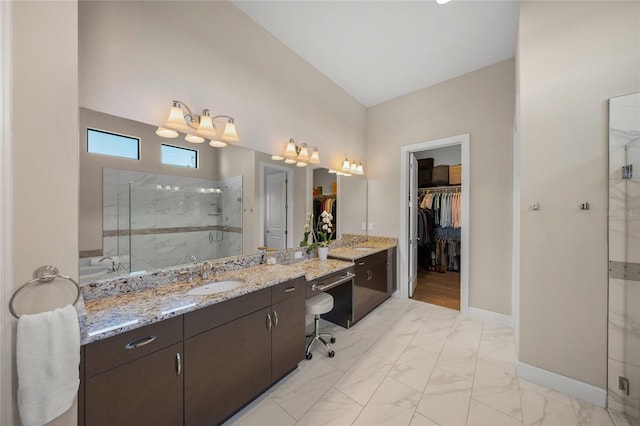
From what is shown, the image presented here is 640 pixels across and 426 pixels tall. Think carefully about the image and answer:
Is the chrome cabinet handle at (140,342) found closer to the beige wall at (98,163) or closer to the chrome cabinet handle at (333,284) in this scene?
the beige wall at (98,163)

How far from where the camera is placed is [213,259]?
1993mm

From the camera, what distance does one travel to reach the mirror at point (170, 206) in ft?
4.72

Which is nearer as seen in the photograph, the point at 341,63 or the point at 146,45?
the point at 146,45

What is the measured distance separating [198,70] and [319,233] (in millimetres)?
2087

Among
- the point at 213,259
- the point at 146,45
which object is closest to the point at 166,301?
the point at 213,259

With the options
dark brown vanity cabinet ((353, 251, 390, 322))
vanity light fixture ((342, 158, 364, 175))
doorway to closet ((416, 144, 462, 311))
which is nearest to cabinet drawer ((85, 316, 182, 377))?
dark brown vanity cabinet ((353, 251, 390, 322))

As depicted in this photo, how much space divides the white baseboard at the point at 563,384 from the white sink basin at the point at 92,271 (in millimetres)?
3300

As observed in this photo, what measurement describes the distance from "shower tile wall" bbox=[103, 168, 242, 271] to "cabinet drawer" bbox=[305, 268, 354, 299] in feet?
2.51

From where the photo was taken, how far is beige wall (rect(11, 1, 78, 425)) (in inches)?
36.5

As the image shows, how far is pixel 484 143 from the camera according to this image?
9.78ft

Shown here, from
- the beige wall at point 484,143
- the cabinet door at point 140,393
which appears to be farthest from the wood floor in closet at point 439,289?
the cabinet door at point 140,393

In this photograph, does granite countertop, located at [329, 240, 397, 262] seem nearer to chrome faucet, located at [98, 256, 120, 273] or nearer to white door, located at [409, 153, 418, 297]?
white door, located at [409, 153, 418, 297]

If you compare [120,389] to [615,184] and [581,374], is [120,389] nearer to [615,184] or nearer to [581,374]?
[581,374]

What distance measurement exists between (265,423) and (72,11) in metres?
2.52
